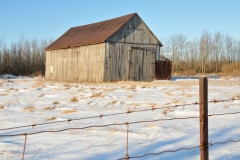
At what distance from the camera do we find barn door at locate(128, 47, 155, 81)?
2280 centimetres

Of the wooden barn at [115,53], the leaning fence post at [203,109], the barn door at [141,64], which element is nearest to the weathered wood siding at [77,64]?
the wooden barn at [115,53]

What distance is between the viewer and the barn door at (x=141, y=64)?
22797mm

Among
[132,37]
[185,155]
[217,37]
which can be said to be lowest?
[185,155]

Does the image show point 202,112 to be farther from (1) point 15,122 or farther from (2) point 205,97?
(1) point 15,122

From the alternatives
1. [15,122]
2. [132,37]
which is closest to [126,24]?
[132,37]

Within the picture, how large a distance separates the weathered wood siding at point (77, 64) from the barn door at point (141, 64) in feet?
7.78

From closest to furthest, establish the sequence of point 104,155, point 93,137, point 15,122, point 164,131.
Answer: point 104,155, point 93,137, point 164,131, point 15,122

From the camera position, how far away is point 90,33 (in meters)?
25.9

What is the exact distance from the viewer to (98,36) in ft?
76.9

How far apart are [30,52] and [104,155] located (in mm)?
53388

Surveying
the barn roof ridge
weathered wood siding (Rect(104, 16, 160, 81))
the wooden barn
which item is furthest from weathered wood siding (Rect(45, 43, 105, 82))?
weathered wood siding (Rect(104, 16, 160, 81))

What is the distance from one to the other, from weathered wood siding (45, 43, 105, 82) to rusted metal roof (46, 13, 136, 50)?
0.45 m

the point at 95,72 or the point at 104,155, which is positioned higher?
the point at 95,72

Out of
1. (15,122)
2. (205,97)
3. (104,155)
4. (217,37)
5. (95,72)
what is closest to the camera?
(205,97)
